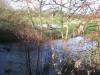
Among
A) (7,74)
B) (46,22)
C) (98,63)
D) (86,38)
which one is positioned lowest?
(7,74)

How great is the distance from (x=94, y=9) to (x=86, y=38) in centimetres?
100

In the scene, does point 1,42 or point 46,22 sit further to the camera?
point 1,42

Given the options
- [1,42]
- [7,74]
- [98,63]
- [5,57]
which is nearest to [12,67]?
[7,74]

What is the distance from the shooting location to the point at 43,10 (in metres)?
5.82

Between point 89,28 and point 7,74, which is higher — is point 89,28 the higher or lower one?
the higher one

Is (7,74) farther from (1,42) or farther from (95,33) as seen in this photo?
(1,42)

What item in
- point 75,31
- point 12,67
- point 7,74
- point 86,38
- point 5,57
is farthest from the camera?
point 5,57

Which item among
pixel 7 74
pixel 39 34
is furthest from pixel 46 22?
pixel 7 74

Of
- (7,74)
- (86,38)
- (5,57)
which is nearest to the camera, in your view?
(86,38)

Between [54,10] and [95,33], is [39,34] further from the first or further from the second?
[95,33]

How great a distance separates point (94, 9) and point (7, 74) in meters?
3.72

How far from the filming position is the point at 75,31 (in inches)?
234

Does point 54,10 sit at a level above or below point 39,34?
above

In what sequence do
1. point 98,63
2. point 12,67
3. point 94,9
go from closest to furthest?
point 94,9 → point 98,63 → point 12,67
